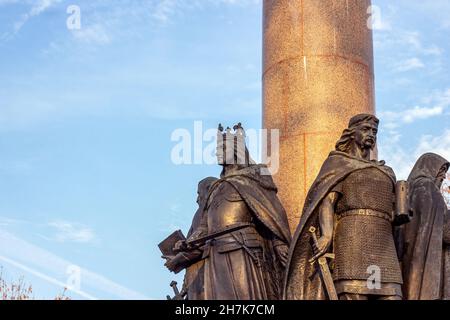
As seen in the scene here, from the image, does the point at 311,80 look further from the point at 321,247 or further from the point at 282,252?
the point at 321,247

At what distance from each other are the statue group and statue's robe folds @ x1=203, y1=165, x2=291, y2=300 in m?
0.02

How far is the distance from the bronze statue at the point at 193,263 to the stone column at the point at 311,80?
131 centimetres

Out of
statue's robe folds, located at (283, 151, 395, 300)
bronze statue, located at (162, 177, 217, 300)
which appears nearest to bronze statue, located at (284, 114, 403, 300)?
statue's robe folds, located at (283, 151, 395, 300)

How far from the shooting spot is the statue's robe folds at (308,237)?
13.1 metres

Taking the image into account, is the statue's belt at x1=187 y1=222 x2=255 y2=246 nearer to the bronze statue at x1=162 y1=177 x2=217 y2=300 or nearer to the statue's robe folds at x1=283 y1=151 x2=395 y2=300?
the bronze statue at x1=162 y1=177 x2=217 y2=300

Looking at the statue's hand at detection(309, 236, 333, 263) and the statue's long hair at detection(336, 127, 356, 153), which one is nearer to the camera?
the statue's hand at detection(309, 236, 333, 263)

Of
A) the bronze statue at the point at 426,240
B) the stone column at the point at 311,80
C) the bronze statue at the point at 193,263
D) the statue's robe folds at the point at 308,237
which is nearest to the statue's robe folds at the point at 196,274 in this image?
the bronze statue at the point at 193,263

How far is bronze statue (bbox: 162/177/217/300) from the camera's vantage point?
14.4 meters

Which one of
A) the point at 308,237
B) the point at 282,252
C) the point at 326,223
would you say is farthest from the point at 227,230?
the point at 326,223

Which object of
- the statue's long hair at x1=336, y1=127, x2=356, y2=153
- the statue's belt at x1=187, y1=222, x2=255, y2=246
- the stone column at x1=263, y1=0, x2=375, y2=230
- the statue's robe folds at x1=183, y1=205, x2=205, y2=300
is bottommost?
the statue's robe folds at x1=183, y1=205, x2=205, y2=300

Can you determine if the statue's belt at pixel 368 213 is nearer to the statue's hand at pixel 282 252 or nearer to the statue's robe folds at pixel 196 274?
the statue's hand at pixel 282 252

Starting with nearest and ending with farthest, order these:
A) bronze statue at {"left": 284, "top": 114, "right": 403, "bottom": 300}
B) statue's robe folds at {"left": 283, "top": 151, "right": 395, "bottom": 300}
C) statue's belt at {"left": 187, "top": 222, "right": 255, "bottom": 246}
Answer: bronze statue at {"left": 284, "top": 114, "right": 403, "bottom": 300} → statue's robe folds at {"left": 283, "top": 151, "right": 395, "bottom": 300} → statue's belt at {"left": 187, "top": 222, "right": 255, "bottom": 246}
